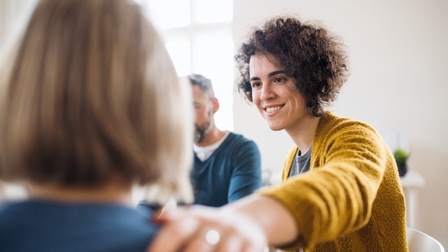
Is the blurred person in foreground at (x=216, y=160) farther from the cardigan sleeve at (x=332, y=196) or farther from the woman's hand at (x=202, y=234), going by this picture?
the woman's hand at (x=202, y=234)

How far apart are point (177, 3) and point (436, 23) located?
8.51ft

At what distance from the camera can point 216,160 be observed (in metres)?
1.79

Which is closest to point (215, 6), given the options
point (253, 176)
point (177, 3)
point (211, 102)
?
point (177, 3)

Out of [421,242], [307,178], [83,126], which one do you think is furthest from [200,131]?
[83,126]

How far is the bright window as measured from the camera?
441 centimetres

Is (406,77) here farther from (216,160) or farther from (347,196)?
(347,196)

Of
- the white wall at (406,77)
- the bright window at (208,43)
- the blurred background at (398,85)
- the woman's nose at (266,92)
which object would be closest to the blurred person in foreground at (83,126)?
the woman's nose at (266,92)

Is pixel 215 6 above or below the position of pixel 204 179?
above

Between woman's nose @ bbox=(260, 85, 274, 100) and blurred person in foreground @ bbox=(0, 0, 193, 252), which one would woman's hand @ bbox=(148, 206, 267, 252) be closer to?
blurred person in foreground @ bbox=(0, 0, 193, 252)

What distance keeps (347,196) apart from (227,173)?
1131 millimetres

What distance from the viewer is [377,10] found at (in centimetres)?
374

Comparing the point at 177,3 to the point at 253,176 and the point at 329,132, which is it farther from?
the point at 329,132

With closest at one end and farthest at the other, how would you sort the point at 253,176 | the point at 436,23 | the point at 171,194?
the point at 171,194 → the point at 253,176 → the point at 436,23

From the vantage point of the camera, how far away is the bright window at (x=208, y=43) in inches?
173
